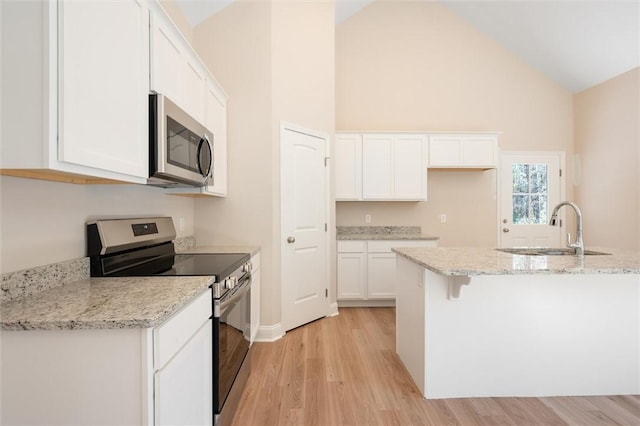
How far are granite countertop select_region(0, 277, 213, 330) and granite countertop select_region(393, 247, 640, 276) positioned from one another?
1.30 metres

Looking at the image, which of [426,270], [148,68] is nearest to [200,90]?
[148,68]

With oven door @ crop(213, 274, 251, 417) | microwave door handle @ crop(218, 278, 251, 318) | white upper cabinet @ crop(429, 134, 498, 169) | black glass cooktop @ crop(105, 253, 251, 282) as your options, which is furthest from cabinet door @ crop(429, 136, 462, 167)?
microwave door handle @ crop(218, 278, 251, 318)

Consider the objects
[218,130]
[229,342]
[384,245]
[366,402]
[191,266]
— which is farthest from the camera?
[384,245]

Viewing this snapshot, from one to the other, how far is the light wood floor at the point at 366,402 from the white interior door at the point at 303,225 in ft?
2.14

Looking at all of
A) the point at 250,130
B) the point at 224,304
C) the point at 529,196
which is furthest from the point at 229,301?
the point at 529,196

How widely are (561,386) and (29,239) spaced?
9.94 ft

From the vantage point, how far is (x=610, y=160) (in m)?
4.28

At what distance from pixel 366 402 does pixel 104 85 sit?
2.17m

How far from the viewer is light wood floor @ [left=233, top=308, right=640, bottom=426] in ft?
6.16

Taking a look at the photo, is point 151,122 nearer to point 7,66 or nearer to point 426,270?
point 7,66

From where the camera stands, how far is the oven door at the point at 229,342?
1.59 m

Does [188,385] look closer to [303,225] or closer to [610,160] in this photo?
[303,225]

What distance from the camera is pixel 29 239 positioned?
1.29 m

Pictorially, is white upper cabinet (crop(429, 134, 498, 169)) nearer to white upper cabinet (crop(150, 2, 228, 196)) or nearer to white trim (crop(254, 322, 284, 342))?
white upper cabinet (crop(150, 2, 228, 196))
